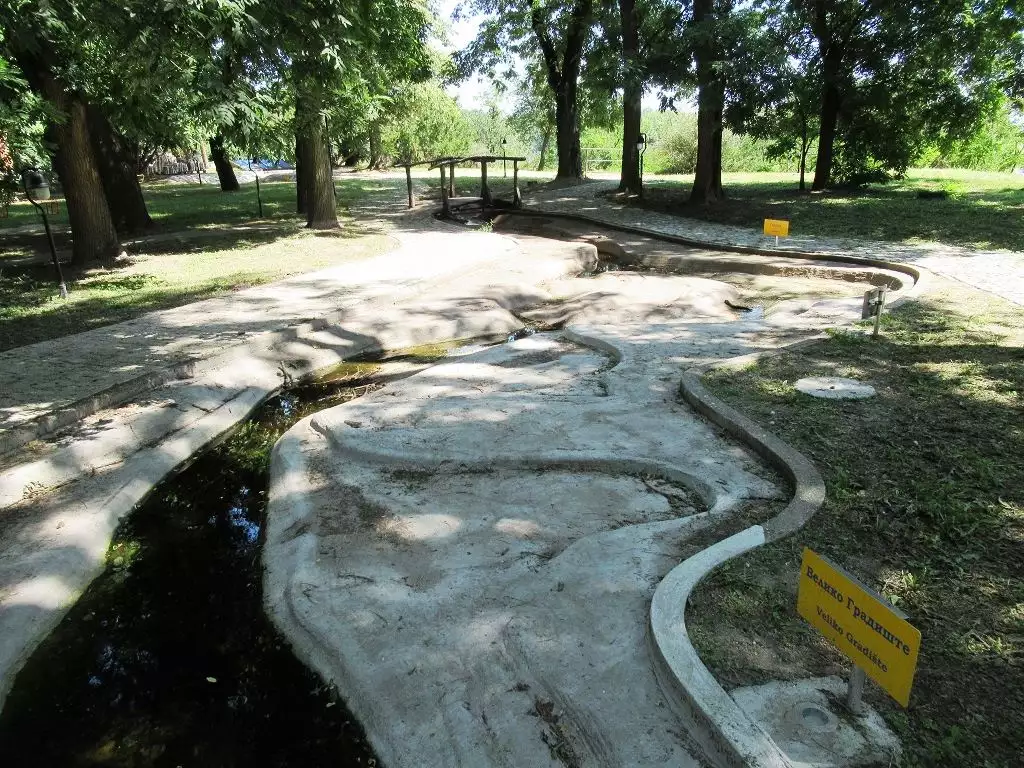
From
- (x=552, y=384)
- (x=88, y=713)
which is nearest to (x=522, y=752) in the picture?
(x=88, y=713)

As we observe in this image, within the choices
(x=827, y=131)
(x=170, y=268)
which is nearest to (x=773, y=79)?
(x=827, y=131)

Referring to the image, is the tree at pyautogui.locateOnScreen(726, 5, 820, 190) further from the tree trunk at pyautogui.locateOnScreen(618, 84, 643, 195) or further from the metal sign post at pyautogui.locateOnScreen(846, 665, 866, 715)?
the metal sign post at pyautogui.locateOnScreen(846, 665, 866, 715)

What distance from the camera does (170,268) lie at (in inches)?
451

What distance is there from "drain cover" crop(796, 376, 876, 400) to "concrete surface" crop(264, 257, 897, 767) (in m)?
0.96

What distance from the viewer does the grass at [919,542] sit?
2.49 m

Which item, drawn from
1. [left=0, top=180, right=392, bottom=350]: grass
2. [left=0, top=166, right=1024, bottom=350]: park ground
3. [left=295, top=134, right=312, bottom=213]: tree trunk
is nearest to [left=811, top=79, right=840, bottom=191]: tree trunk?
[left=0, top=166, right=1024, bottom=350]: park ground

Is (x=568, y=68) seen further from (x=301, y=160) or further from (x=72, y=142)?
(x=72, y=142)

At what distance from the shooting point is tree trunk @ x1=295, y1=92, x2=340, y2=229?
13.6m

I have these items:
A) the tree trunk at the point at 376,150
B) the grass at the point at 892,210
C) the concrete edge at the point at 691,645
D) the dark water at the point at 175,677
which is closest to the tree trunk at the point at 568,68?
the grass at the point at 892,210

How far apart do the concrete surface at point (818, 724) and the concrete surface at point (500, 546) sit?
1.01 ft

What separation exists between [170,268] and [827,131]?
1600 cm

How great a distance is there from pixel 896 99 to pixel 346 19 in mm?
16163

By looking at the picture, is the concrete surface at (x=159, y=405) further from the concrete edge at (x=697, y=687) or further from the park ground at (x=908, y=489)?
the concrete edge at (x=697, y=687)

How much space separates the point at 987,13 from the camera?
46.7 ft
